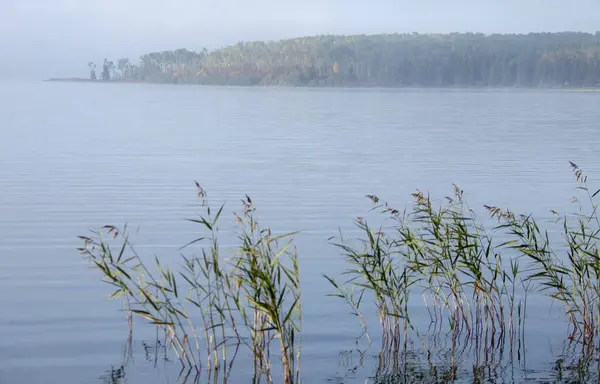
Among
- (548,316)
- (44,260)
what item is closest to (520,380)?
(548,316)

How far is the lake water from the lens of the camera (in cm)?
932

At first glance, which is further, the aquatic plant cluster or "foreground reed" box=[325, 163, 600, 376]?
"foreground reed" box=[325, 163, 600, 376]

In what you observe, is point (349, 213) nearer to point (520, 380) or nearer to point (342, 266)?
point (342, 266)

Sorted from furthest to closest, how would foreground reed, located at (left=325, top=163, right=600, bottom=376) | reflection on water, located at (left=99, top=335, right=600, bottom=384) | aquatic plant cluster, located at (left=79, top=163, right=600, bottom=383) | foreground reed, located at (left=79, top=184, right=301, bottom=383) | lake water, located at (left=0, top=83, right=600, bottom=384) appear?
lake water, located at (left=0, top=83, right=600, bottom=384) < foreground reed, located at (left=325, top=163, right=600, bottom=376) < reflection on water, located at (left=99, top=335, right=600, bottom=384) < aquatic plant cluster, located at (left=79, top=163, right=600, bottom=383) < foreground reed, located at (left=79, top=184, right=301, bottom=383)

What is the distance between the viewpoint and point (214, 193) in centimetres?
2278

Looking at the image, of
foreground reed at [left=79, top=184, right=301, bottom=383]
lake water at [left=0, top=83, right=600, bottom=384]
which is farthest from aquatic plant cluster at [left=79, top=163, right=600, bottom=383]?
lake water at [left=0, top=83, right=600, bottom=384]

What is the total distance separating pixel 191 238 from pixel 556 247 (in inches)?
239

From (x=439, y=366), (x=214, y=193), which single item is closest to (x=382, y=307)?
(x=439, y=366)

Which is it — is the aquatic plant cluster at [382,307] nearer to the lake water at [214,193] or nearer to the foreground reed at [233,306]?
the foreground reed at [233,306]

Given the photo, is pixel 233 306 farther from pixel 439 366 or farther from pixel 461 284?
pixel 461 284

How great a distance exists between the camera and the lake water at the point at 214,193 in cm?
932

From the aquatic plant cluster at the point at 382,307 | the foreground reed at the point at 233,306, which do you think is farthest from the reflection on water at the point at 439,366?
the foreground reed at the point at 233,306

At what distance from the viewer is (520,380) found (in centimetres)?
836

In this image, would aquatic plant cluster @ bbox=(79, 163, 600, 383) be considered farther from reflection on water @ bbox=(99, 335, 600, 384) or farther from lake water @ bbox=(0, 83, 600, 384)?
lake water @ bbox=(0, 83, 600, 384)
